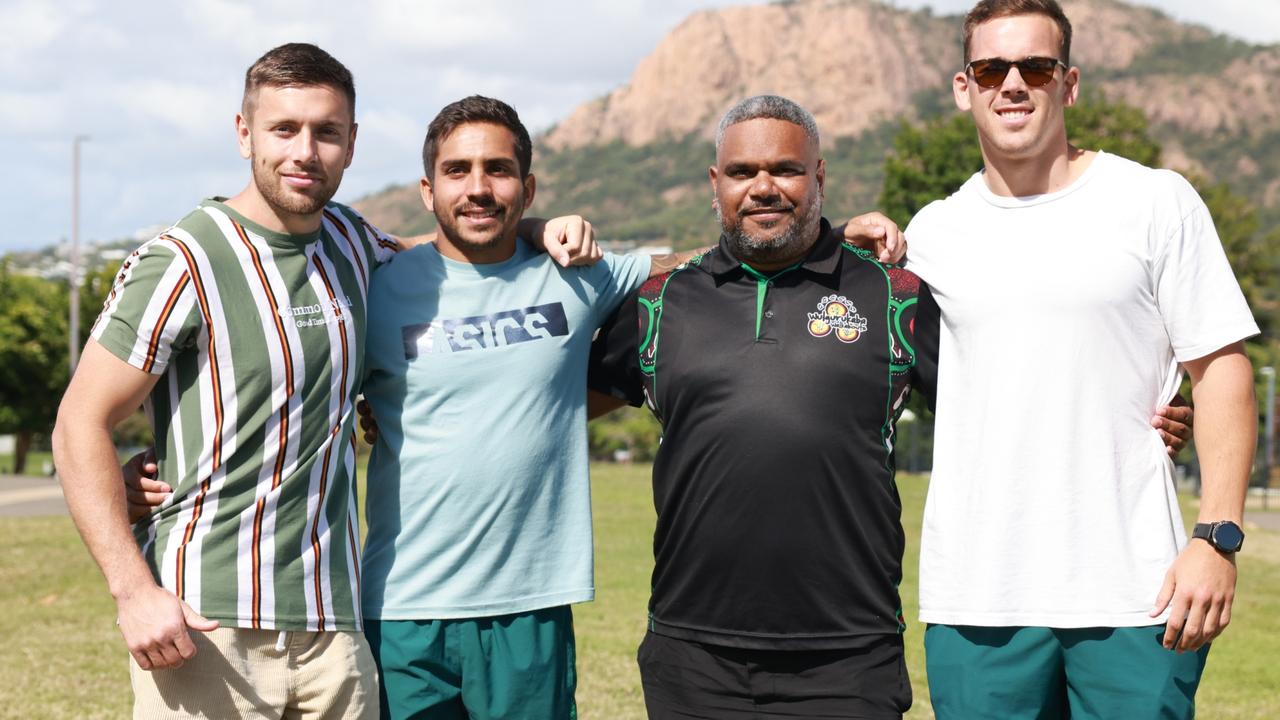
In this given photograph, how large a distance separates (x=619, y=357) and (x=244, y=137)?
1.38 metres

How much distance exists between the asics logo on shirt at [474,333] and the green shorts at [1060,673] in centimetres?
158

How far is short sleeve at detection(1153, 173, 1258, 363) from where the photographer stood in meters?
3.51

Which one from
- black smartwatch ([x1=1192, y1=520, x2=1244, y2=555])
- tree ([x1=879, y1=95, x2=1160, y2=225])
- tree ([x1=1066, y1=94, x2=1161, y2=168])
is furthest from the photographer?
tree ([x1=879, y1=95, x2=1160, y2=225])

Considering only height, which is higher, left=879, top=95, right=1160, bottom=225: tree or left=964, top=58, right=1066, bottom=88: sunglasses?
left=879, top=95, right=1160, bottom=225: tree

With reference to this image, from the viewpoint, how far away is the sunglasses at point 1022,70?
12.2ft

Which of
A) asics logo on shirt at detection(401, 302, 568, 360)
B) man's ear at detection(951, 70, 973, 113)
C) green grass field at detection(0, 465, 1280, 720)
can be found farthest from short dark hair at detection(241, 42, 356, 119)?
green grass field at detection(0, 465, 1280, 720)

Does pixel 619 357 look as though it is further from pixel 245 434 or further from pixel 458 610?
pixel 245 434

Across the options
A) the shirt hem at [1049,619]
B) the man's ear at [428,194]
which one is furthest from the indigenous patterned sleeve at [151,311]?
the shirt hem at [1049,619]

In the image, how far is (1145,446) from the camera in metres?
3.59

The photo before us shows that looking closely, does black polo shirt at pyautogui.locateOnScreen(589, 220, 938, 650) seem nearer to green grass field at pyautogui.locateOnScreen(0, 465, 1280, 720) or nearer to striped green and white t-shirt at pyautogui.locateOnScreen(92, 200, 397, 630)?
striped green and white t-shirt at pyautogui.locateOnScreen(92, 200, 397, 630)

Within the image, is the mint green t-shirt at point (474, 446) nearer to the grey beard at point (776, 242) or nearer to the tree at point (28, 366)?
the grey beard at point (776, 242)

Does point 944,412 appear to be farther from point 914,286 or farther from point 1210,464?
point 1210,464

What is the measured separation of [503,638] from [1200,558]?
2.08 metres

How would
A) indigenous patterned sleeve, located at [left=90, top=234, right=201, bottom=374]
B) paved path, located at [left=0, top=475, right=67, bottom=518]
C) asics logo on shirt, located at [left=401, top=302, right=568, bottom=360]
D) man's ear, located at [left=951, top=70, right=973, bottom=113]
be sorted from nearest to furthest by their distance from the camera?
indigenous patterned sleeve, located at [left=90, top=234, right=201, bottom=374], man's ear, located at [left=951, top=70, right=973, bottom=113], asics logo on shirt, located at [left=401, top=302, right=568, bottom=360], paved path, located at [left=0, top=475, right=67, bottom=518]
